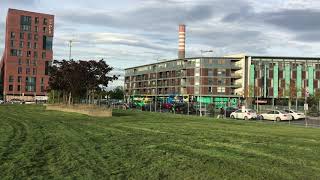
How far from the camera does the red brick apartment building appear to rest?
16238 cm

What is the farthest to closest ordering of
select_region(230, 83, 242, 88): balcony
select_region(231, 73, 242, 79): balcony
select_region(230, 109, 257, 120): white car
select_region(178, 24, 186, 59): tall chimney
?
select_region(178, 24, 186, 59): tall chimney < select_region(230, 83, 242, 88): balcony < select_region(231, 73, 242, 79): balcony < select_region(230, 109, 257, 120): white car

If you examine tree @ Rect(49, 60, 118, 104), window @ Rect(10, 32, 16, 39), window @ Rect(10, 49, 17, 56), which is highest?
window @ Rect(10, 32, 16, 39)

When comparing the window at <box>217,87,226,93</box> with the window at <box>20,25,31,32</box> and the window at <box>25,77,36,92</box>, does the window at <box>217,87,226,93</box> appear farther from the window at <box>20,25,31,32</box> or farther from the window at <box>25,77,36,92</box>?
the window at <box>20,25,31,32</box>

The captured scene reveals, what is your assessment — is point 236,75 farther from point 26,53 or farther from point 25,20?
point 25,20

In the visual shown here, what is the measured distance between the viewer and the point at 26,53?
165 meters

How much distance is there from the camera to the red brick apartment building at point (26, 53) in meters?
162

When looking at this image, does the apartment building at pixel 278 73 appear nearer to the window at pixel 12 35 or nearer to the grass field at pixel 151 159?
the window at pixel 12 35

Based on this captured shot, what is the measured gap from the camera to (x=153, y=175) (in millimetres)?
11164

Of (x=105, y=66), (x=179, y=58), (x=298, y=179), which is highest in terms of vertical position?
(x=179, y=58)

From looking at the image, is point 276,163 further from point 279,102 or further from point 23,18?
point 23,18

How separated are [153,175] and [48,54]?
164 metres

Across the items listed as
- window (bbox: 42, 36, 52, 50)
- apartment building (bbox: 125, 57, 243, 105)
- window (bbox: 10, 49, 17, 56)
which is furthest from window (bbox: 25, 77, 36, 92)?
apartment building (bbox: 125, 57, 243, 105)

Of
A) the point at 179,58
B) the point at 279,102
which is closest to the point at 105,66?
the point at 279,102

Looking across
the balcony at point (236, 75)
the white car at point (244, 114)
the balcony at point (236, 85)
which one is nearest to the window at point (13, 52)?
the balcony at point (236, 75)
